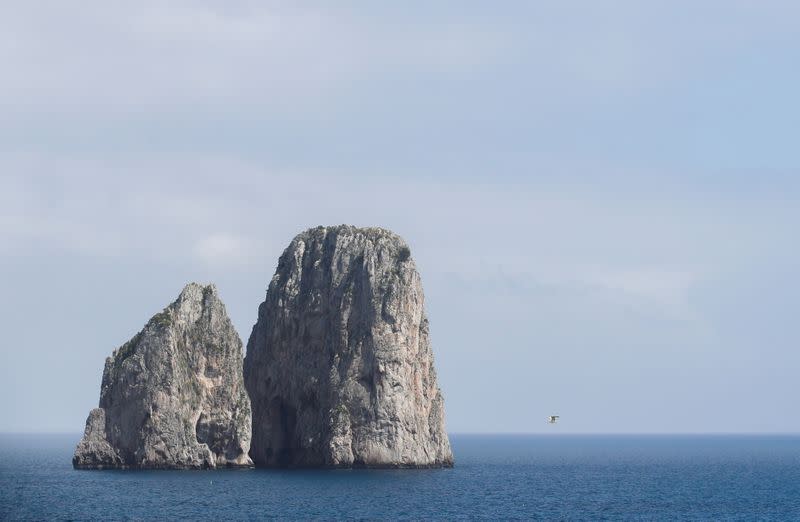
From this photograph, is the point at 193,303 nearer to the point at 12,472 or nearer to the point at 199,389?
the point at 199,389

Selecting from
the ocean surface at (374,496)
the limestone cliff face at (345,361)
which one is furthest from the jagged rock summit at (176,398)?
the limestone cliff face at (345,361)

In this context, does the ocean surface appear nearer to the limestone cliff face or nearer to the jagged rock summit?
the jagged rock summit

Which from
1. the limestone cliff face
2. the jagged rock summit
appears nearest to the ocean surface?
the jagged rock summit

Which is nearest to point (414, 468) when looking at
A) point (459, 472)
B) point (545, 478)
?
point (459, 472)

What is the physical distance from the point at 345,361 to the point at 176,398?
21506 millimetres

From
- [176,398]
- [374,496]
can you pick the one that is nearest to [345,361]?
[176,398]

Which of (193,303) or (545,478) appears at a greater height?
(193,303)

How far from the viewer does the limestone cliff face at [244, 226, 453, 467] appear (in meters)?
137

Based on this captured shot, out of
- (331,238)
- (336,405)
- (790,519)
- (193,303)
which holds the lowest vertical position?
(790,519)

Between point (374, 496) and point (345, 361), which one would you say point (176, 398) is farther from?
point (374, 496)

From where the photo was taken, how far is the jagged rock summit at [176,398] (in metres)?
128

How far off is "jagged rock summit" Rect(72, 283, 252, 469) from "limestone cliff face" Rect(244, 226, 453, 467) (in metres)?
11.1

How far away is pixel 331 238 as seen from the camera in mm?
148875

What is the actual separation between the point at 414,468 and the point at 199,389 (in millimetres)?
26569
